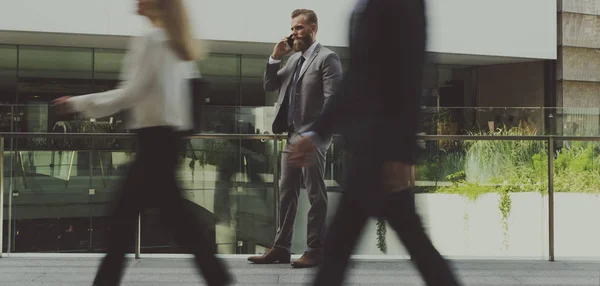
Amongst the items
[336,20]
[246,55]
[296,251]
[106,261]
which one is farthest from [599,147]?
[246,55]

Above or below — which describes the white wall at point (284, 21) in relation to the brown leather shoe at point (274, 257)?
above

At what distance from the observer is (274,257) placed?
542cm

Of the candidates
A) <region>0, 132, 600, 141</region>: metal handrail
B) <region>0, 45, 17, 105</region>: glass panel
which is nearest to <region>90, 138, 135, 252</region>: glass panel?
<region>0, 132, 600, 141</region>: metal handrail

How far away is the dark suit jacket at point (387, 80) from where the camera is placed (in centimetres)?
290

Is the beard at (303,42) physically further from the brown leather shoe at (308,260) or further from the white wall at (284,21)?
the white wall at (284,21)

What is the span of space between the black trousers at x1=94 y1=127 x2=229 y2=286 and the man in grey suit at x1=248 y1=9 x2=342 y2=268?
1.72 metres

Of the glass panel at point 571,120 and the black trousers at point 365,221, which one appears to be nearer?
the black trousers at point 365,221

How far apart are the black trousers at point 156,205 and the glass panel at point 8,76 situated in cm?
1711

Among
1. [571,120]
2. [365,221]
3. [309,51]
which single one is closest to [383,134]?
[365,221]

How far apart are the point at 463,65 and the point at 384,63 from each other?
20.2 meters

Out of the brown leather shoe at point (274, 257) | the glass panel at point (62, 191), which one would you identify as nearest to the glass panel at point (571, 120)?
the glass panel at point (62, 191)

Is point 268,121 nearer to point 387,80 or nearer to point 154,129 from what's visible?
point 154,129

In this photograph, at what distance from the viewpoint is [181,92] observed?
3.51 meters

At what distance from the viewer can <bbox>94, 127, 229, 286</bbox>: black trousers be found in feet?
10.8
